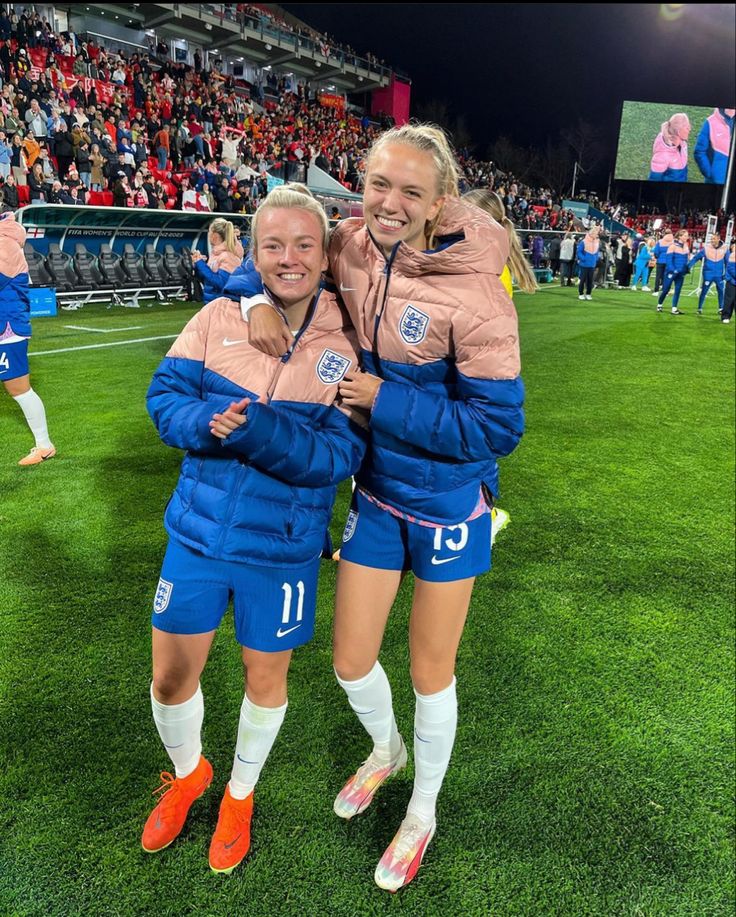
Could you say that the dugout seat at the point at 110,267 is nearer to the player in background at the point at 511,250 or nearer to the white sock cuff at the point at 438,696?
the player in background at the point at 511,250

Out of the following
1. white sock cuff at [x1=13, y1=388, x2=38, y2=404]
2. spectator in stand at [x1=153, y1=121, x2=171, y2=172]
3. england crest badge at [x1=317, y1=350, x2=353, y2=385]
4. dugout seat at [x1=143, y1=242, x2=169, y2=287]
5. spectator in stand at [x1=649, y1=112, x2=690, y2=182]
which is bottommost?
white sock cuff at [x1=13, y1=388, x2=38, y2=404]

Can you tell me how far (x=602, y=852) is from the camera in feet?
7.54

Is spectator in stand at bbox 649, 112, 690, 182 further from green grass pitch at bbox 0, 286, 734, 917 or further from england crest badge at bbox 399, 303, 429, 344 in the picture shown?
england crest badge at bbox 399, 303, 429, 344

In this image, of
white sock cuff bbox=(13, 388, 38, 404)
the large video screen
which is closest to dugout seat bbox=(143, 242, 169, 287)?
white sock cuff bbox=(13, 388, 38, 404)

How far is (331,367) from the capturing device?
199 centimetres

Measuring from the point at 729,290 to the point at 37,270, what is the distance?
1575 cm

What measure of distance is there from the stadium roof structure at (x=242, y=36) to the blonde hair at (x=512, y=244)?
3791 cm

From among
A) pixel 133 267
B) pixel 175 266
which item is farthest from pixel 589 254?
pixel 133 267

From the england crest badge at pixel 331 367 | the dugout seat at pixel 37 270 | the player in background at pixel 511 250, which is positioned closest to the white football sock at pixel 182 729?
the england crest badge at pixel 331 367

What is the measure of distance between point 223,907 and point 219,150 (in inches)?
1034

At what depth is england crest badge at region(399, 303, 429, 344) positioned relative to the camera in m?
1.84

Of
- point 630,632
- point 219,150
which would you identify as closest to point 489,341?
point 630,632

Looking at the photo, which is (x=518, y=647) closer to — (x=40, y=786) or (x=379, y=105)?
(x=40, y=786)

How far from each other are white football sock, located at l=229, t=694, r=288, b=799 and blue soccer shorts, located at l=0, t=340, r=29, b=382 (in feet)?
13.6
